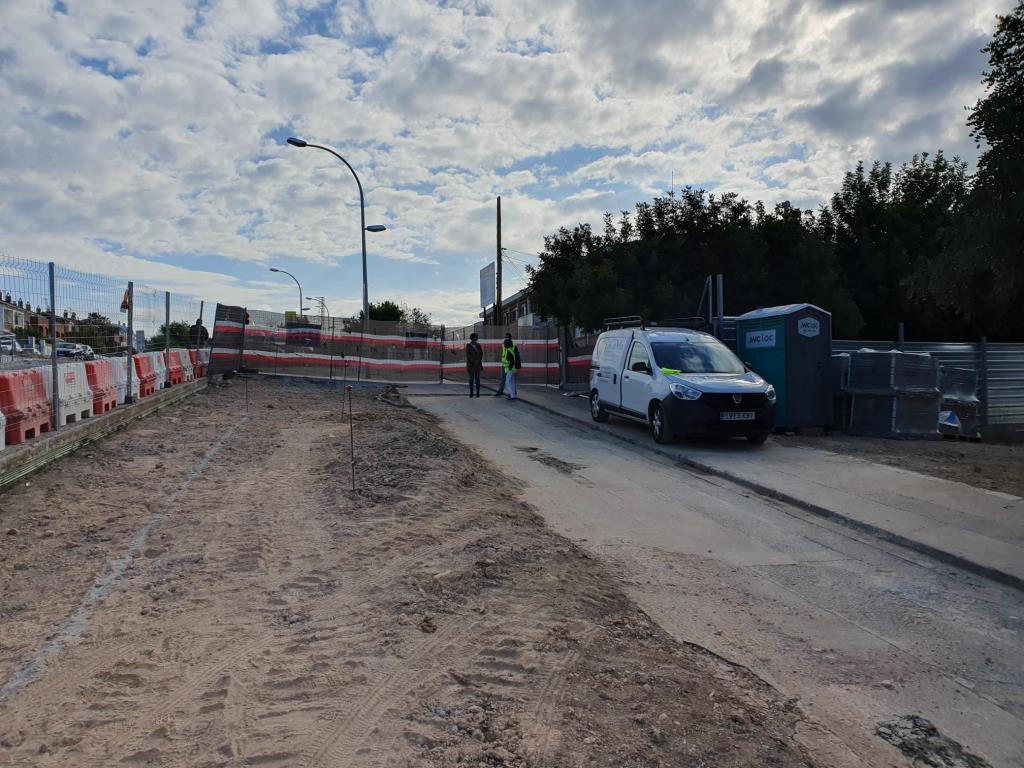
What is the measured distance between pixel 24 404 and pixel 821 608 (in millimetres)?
8716

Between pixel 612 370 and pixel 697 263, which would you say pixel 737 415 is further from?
pixel 697 263

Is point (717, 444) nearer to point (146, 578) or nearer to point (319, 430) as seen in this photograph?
point (319, 430)

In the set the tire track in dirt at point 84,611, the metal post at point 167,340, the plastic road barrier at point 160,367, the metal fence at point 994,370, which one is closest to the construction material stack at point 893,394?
the metal fence at point 994,370

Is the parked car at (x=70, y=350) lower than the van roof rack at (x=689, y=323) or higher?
lower

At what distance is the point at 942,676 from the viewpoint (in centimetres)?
403

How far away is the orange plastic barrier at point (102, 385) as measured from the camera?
11484 millimetres

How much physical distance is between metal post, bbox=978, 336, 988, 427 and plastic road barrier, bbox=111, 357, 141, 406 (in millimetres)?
18067

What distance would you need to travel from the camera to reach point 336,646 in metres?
4.05

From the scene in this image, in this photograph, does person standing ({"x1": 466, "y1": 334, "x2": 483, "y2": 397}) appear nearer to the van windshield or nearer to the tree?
the van windshield

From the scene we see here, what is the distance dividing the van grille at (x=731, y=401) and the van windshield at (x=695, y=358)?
0.93m

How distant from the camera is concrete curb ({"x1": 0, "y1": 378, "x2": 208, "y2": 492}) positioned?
25.3ft

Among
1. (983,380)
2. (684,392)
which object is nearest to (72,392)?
(684,392)

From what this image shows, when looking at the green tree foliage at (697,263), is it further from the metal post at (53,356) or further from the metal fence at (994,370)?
the metal post at (53,356)

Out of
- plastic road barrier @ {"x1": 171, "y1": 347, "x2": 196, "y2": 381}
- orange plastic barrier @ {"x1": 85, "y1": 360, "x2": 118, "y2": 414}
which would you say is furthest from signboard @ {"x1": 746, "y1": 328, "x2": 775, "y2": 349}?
plastic road barrier @ {"x1": 171, "y1": 347, "x2": 196, "y2": 381}
